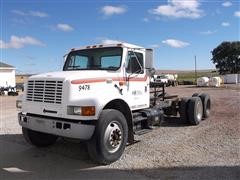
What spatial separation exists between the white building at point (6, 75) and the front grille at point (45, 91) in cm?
4447

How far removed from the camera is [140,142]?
8773 mm

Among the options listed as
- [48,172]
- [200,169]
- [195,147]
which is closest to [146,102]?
[195,147]

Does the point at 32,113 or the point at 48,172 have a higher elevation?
the point at 32,113

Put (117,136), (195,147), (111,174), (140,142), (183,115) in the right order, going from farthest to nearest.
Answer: (183,115) → (140,142) → (195,147) → (117,136) → (111,174)

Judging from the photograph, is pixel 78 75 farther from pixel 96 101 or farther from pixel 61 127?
pixel 61 127

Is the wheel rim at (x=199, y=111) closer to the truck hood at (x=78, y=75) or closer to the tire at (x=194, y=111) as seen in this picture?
the tire at (x=194, y=111)

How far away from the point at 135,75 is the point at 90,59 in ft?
3.99

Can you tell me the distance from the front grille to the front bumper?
41 cm

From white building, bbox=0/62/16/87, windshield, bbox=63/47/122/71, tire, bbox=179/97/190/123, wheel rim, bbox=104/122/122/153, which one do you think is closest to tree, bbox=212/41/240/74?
white building, bbox=0/62/16/87

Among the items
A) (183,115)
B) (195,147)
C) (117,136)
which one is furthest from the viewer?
(183,115)

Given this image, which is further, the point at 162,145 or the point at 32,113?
the point at 162,145

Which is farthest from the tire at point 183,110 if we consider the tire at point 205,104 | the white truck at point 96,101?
the white truck at point 96,101

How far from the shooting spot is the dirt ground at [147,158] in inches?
244

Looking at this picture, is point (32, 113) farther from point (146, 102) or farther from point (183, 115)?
point (183, 115)
